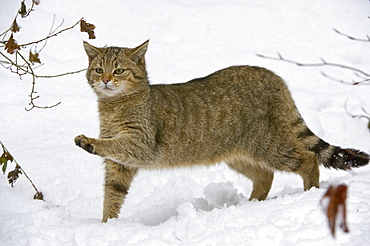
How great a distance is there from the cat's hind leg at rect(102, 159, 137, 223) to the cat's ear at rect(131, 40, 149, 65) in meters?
0.93

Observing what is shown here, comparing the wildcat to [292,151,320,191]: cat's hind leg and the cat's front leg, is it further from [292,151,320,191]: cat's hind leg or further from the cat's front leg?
the cat's front leg

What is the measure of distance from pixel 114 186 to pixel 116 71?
3.32ft

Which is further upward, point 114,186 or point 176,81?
point 114,186

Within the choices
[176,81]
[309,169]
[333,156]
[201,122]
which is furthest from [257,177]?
[176,81]

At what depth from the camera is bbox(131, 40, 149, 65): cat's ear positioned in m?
4.84

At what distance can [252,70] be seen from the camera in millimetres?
5348

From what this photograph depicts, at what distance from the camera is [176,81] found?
771 cm

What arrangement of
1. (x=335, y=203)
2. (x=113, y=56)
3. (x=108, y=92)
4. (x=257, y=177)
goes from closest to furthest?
(x=335, y=203)
(x=108, y=92)
(x=113, y=56)
(x=257, y=177)

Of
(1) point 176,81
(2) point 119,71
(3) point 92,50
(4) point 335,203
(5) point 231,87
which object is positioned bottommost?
(1) point 176,81

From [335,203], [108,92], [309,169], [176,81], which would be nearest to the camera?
[335,203]

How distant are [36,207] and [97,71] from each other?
1.29 m

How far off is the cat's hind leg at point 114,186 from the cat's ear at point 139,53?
3.04 ft

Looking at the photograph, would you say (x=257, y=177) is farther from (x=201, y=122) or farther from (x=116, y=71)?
(x=116, y=71)

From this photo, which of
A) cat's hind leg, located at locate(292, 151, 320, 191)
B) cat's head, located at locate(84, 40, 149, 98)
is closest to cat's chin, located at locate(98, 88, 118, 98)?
cat's head, located at locate(84, 40, 149, 98)
